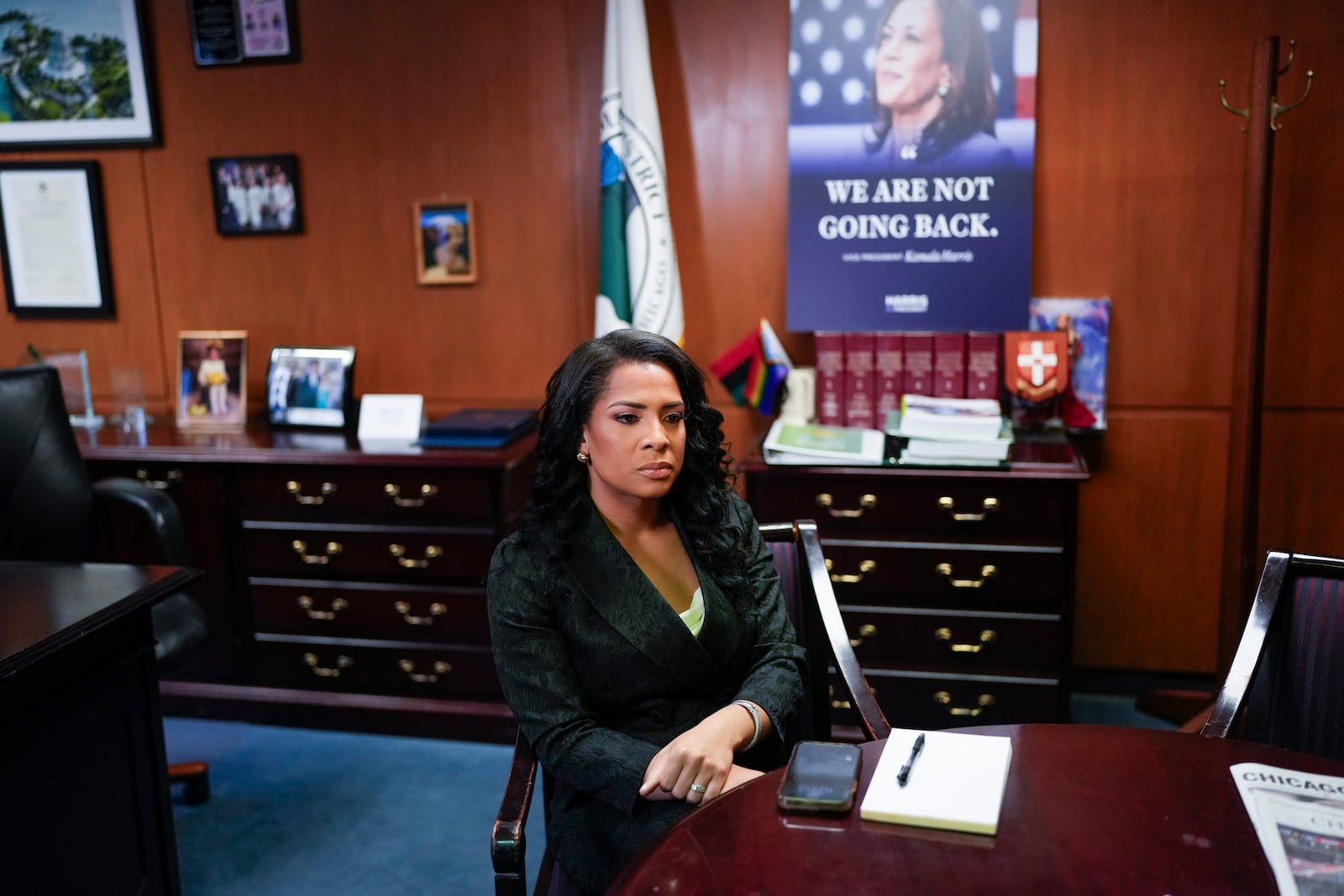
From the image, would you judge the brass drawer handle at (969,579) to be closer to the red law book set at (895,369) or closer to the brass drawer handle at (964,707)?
the brass drawer handle at (964,707)

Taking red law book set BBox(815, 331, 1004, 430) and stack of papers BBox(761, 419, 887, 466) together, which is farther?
red law book set BBox(815, 331, 1004, 430)

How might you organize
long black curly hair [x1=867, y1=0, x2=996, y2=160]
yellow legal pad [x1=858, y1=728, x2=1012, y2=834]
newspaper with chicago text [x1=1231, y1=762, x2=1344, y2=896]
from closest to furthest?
newspaper with chicago text [x1=1231, y1=762, x2=1344, y2=896] < yellow legal pad [x1=858, y1=728, x2=1012, y2=834] < long black curly hair [x1=867, y1=0, x2=996, y2=160]

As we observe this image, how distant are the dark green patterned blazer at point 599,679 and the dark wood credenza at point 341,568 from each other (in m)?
1.49

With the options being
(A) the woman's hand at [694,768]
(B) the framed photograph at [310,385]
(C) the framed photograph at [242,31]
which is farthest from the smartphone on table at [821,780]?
(C) the framed photograph at [242,31]

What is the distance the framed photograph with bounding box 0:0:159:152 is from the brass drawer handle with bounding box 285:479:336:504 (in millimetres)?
1437

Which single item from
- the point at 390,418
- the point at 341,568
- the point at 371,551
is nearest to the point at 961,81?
the point at 390,418

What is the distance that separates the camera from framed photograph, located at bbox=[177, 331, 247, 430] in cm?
369

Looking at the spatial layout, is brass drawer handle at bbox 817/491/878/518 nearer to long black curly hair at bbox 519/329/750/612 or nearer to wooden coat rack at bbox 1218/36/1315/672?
wooden coat rack at bbox 1218/36/1315/672

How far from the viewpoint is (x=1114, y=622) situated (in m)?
3.47

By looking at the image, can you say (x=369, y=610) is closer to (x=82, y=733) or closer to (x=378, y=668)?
(x=378, y=668)

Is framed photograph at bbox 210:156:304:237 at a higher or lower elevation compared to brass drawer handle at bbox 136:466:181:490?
higher

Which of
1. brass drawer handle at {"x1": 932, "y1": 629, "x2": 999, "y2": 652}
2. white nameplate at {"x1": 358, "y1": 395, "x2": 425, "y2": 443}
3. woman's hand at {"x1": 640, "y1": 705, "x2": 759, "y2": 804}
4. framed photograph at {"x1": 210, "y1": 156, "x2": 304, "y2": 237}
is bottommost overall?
brass drawer handle at {"x1": 932, "y1": 629, "x2": 999, "y2": 652}

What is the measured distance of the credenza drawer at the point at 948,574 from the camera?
2.92 meters

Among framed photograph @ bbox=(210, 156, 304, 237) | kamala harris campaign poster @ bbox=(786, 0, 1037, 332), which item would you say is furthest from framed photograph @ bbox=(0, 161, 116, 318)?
kamala harris campaign poster @ bbox=(786, 0, 1037, 332)
